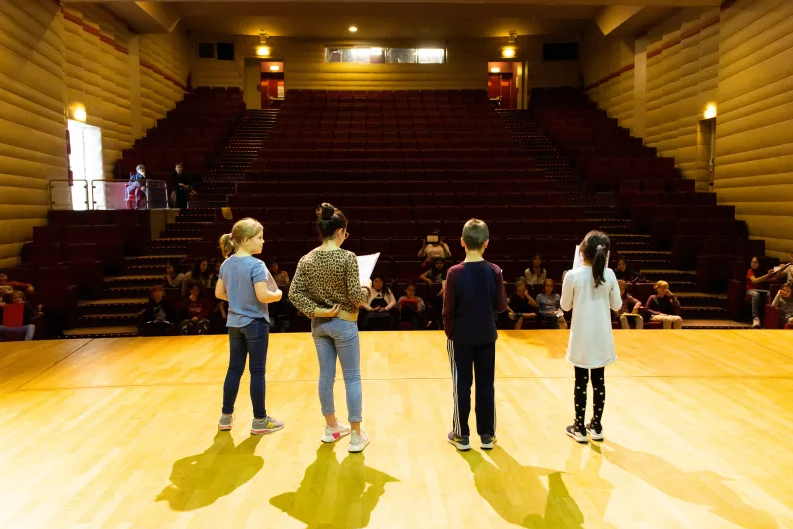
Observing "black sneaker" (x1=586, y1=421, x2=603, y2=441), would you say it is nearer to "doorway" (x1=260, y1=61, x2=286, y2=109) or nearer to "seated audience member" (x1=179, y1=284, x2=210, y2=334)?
"seated audience member" (x1=179, y1=284, x2=210, y2=334)

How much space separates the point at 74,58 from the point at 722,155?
10397 mm

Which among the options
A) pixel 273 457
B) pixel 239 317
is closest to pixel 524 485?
pixel 273 457

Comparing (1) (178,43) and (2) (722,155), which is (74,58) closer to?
(1) (178,43)

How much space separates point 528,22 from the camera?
1463cm

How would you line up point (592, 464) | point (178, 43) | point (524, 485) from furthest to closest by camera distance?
point (178, 43), point (592, 464), point (524, 485)

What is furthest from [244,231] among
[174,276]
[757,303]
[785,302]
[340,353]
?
[757,303]

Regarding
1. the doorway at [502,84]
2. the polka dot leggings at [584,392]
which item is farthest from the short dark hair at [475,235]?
the doorway at [502,84]

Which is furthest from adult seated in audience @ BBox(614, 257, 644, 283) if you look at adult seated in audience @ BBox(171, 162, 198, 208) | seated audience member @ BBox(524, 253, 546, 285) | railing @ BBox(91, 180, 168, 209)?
adult seated in audience @ BBox(171, 162, 198, 208)

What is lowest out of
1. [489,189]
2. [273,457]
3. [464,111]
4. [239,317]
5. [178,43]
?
[273,457]

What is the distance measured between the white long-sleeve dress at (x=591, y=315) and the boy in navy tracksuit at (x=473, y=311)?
15.8 inches

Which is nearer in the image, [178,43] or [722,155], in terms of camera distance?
[722,155]

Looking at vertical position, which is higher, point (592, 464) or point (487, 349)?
point (487, 349)

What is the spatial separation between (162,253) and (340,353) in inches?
252

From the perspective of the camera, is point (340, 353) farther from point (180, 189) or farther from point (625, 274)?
point (180, 189)
